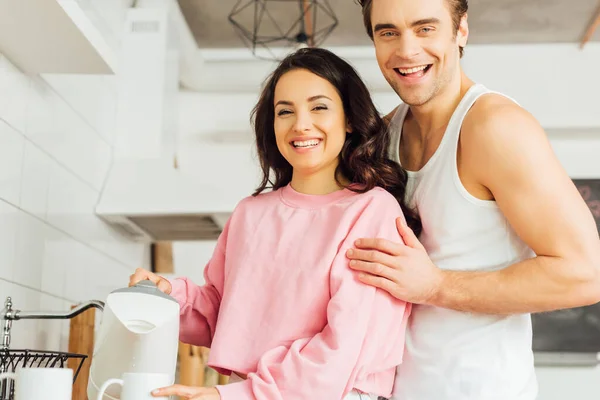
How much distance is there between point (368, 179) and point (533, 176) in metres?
0.32

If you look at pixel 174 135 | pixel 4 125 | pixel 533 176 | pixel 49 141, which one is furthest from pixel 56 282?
pixel 533 176

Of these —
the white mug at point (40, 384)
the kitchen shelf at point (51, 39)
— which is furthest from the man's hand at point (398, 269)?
the kitchen shelf at point (51, 39)

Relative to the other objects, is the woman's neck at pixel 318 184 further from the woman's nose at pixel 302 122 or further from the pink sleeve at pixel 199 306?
the pink sleeve at pixel 199 306

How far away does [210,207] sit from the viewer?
2.62 m

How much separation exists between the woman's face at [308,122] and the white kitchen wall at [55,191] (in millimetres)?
736

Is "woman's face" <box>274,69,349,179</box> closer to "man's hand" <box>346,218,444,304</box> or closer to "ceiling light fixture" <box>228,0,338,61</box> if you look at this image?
"man's hand" <box>346,218,444,304</box>

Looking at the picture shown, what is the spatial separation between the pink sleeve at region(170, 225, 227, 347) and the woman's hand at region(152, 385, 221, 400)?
0.29 metres

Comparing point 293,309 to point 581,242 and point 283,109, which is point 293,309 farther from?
point 581,242

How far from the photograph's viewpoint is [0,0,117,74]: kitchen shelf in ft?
5.34

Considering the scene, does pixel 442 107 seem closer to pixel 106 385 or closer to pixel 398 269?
pixel 398 269

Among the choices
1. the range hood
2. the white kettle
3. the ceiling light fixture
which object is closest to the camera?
the white kettle

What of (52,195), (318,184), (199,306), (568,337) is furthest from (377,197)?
(568,337)

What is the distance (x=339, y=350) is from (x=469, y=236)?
0.36m

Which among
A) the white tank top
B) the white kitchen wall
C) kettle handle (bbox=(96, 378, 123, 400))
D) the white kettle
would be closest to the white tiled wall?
the white kitchen wall
